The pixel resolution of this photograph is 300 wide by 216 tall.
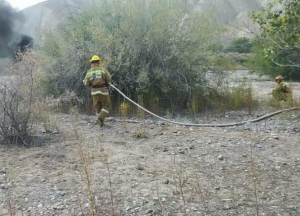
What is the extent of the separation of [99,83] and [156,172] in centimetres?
349

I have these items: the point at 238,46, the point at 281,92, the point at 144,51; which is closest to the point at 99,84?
the point at 144,51

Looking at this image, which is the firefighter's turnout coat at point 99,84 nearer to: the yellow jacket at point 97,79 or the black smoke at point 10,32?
the yellow jacket at point 97,79

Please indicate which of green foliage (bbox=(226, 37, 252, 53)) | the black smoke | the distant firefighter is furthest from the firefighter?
the black smoke

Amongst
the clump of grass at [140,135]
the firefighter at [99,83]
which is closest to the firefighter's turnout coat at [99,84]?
the firefighter at [99,83]

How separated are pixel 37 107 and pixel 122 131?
5.52 feet

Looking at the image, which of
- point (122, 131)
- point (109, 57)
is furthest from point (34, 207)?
point (109, 57)

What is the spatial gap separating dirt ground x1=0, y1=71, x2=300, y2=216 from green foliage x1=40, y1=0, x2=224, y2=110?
225 cm

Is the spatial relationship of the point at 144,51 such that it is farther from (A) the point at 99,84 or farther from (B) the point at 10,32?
(B) the point at 10,32

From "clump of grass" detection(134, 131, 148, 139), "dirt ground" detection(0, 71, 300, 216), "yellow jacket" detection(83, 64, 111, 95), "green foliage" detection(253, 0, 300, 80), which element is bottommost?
"dirt ground" detection(0, 71, 300, 216)

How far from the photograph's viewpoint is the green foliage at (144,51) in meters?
9.44

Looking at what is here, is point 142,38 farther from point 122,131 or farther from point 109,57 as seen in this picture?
point 122,131

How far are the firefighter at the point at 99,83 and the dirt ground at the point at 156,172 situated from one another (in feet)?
1.57

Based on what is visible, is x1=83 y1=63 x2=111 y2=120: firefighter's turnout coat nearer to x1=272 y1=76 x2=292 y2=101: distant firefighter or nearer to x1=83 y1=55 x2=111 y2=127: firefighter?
x1=83 y1=55 x2=111 y2=127: firefighter

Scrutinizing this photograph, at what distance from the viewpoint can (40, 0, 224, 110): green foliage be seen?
9.44 meters
